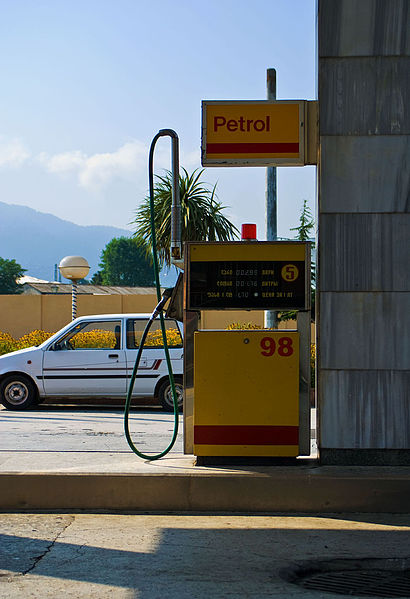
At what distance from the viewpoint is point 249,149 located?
707 centimetres

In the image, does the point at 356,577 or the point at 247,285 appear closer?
the point at 356,577

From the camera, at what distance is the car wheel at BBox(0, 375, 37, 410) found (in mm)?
14656

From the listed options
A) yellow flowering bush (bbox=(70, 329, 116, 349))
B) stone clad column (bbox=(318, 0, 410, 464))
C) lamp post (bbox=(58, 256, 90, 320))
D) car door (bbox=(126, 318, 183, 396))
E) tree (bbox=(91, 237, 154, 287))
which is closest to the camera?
stone clad column (bbox=(318, 0, 410, 464))

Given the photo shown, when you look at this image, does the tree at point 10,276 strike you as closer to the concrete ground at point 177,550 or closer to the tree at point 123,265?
the tree at point 123,265

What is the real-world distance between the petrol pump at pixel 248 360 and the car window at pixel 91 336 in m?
7.58

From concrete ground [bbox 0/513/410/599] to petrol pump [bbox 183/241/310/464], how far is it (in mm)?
741

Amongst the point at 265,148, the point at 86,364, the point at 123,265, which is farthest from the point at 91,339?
the point at 123,265

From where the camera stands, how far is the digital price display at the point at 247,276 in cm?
700

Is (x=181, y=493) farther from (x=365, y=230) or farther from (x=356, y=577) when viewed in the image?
(x=365, y=230)

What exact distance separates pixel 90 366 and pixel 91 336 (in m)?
0.55

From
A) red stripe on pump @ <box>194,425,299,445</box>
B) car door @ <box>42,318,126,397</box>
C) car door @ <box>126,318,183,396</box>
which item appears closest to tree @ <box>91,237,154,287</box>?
car door @ <box>42,318,126,397</box>

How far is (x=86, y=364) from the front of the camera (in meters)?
14.5

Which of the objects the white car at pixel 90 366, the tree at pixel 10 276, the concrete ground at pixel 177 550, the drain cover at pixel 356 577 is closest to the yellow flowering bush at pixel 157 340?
the white car at pixel 90 366

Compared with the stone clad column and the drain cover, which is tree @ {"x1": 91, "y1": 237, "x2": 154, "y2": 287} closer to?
the stone clad column
